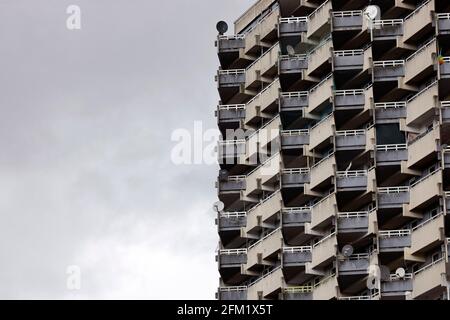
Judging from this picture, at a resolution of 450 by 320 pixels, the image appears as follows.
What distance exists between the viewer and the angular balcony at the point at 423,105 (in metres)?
129

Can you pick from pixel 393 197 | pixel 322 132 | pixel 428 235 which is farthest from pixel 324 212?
pixel 428 235

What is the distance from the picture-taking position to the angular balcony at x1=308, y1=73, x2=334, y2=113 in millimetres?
136875

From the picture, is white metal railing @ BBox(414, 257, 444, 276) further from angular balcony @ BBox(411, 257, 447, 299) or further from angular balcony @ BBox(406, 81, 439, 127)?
angular balcony @ BBox(406, 81, 439, 127)

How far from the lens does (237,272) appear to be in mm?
140750

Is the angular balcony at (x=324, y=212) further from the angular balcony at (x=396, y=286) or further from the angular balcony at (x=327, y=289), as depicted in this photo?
the angular balcony at (x=396, y=286)

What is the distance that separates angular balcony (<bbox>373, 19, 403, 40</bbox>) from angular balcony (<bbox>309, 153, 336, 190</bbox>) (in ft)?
21.6

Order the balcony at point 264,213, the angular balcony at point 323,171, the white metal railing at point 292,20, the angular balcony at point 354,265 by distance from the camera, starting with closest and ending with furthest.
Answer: the angular balcony at point 354,265 → the angular balcony at point 323,171 → the balcony at point 264,213 → the white metal railing at point 292,20

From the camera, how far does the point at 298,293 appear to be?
135125 millimetres

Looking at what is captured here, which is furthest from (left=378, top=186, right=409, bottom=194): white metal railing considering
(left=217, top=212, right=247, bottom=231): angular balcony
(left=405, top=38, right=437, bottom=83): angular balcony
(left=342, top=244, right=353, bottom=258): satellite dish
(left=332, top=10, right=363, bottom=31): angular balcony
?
(left=217, top=212, right=247, bottom=231): angular balcony

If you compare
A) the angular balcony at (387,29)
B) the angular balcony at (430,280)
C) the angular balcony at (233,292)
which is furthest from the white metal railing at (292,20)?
the angular balcony at (430,280)

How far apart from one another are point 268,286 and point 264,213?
189 inches

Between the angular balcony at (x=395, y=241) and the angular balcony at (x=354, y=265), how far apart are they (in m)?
1.35
